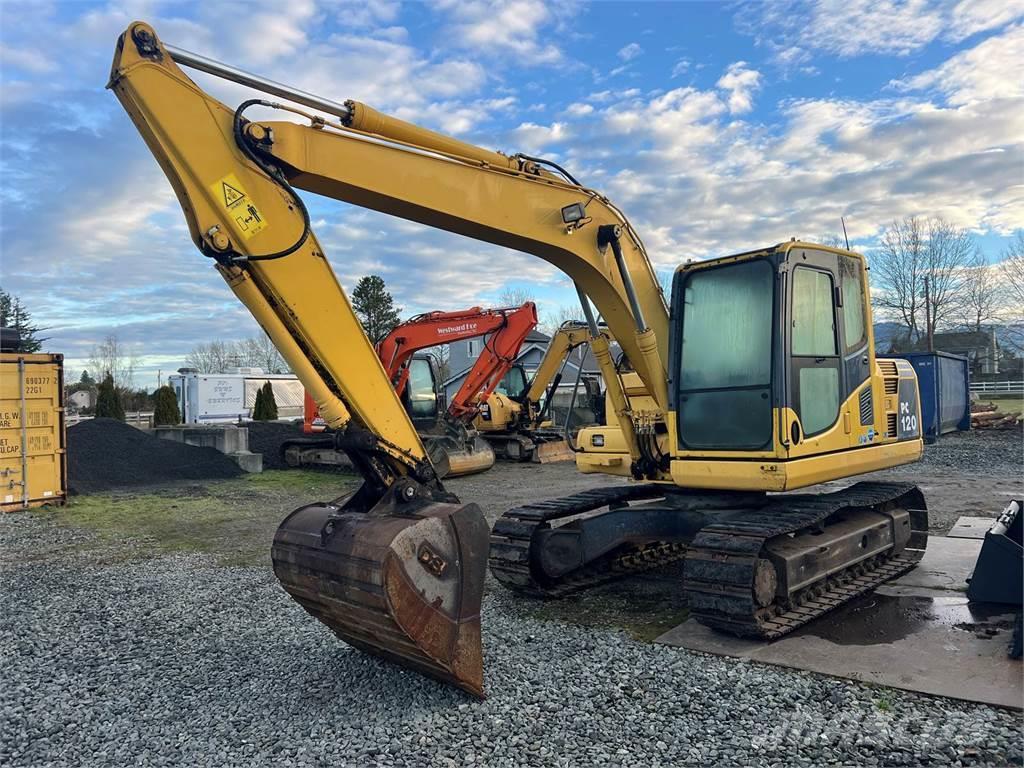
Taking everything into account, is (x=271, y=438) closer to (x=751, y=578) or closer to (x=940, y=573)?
(x=940, y=573)

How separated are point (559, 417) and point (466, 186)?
68.4 ft

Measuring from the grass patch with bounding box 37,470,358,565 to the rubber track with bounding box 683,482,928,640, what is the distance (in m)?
4.64

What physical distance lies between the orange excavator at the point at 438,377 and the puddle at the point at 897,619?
31.1ft

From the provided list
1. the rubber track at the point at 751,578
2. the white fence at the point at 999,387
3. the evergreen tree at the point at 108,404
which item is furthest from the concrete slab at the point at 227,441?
the white fence at the point at 999,387

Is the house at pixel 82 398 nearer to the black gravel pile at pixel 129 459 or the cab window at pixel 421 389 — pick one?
the black gravel pile at pixel 129 459

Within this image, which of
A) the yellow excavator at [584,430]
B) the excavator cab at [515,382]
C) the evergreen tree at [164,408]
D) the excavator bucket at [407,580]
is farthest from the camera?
the evergreen tree at [164,408]

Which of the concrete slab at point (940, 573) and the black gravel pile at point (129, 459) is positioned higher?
the black gravel pile at point (129, 459)

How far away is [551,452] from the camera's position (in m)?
17.0

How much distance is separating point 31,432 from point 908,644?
1177cm

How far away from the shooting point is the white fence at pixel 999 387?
37.1 meters

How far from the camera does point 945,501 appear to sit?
1036cm

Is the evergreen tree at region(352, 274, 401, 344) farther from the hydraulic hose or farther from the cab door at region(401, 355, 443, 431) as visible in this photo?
the hydraulic hose

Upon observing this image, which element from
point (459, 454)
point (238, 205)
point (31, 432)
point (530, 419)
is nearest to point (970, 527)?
point (238, 205)

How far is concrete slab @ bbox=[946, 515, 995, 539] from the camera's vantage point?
7.87 meters
